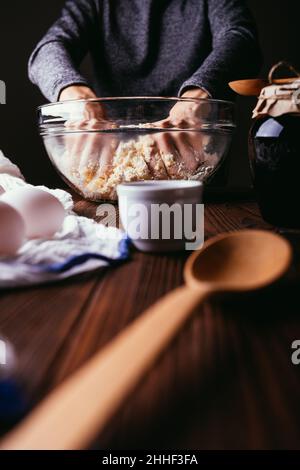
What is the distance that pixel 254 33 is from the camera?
1.42 metres

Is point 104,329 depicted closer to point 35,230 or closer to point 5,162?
point 35,230

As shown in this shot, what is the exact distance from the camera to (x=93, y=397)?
0.70ft

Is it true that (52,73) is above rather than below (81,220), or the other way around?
above

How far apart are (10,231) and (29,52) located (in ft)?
6.42

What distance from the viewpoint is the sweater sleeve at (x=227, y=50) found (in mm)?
1153

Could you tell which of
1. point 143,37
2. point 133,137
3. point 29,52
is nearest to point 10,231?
point 133,137

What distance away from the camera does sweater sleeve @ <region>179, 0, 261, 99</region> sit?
115cm

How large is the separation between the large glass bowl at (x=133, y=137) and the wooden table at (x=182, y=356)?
379 millimetres

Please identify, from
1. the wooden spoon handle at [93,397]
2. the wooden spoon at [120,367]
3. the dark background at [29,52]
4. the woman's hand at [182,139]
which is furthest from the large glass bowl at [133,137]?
the dark background at [29,52]

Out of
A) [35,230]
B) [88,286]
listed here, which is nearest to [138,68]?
[35,230]

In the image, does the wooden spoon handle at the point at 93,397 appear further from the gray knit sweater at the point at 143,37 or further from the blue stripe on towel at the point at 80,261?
the gray knit sweater at the point at 143,37

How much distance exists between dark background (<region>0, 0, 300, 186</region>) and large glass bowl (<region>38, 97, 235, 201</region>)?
4.22 feet

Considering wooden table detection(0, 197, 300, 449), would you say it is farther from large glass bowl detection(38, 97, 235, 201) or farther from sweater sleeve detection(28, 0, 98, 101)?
sweater sleeve detection(28, 0, 98, 101)

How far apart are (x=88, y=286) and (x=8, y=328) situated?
11cm
